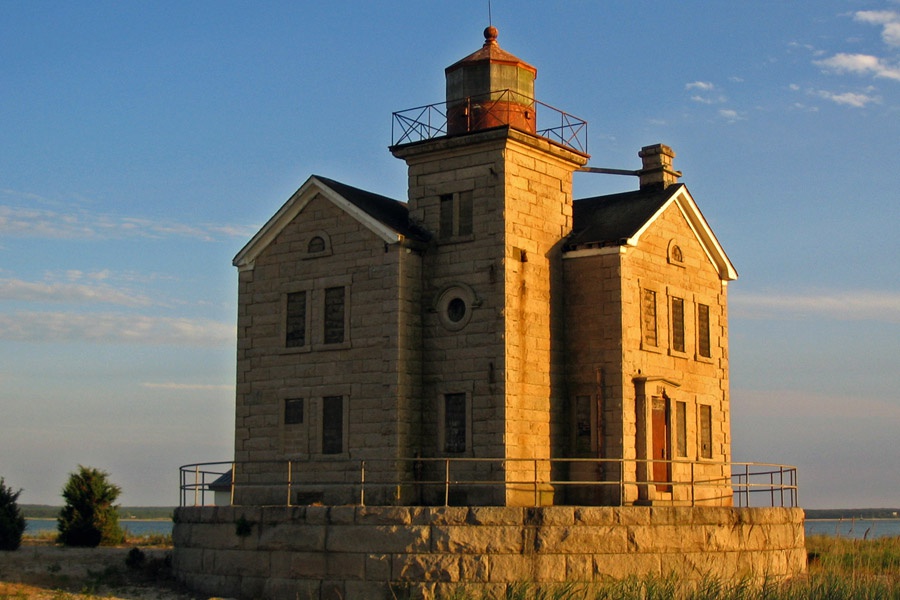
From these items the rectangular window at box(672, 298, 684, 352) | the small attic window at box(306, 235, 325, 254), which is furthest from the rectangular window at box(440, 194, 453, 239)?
the rectangular window at box(672, 298, 684, 352)

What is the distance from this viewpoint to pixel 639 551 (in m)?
19.9

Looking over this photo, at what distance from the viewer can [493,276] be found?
2272 cm

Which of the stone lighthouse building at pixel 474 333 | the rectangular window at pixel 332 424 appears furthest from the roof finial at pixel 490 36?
the rectangular window at pixel 332 424


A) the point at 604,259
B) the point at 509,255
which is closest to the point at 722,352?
the point at 604,259

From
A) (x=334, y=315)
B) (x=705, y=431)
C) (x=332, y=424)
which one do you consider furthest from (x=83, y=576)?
(x=705, y=431)

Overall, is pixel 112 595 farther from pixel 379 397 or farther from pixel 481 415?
pixel 481 415

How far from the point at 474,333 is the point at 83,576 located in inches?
365

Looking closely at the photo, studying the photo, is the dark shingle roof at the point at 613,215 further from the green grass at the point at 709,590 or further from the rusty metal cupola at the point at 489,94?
the green grass at the point at 709,590

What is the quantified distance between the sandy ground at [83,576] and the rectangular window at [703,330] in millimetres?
12511

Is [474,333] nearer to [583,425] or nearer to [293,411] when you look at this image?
[583,425]

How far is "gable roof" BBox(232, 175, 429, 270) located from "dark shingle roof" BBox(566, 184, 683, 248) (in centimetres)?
357

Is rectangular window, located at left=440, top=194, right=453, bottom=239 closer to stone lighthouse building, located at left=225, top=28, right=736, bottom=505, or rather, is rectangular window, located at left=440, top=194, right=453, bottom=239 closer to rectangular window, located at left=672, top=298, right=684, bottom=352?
stone lighthouse building, located at left=225, top=28, right=736, bottom=505

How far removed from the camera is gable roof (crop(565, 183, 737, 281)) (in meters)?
23.9

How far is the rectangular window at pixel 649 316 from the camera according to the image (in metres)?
23.9
